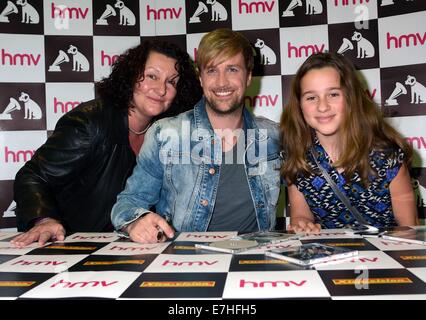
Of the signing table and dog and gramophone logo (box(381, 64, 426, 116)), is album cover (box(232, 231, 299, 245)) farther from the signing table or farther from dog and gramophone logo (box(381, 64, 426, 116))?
dog and gramophone logo (box(381, 64, 426, 116))

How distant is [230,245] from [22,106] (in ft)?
6.28

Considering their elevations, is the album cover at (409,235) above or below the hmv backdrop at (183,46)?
below

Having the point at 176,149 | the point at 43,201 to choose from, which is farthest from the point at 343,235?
the point at 43,201

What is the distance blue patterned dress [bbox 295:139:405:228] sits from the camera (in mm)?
1542

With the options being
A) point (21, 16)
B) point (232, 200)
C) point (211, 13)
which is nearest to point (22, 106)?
point (21, 16)

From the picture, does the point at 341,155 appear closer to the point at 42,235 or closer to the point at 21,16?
the point at 42,235

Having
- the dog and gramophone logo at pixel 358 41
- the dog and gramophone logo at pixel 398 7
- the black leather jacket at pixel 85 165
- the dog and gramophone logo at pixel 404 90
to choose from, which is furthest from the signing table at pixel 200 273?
the dog and gramophone logo at pixel 398 7

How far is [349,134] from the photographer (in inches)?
63.4

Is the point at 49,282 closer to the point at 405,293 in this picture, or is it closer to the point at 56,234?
the point at 56,234

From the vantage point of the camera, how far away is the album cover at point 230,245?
1.01 meters

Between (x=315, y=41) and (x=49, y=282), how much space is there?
2.15m

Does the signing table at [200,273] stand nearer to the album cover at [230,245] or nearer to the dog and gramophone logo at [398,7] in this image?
the album cover at [230,245]

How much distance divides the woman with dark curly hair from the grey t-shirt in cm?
52

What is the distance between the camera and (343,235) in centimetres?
118
